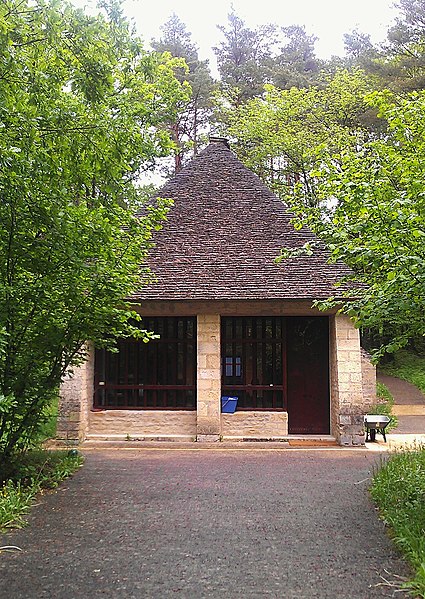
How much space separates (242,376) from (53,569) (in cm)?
879

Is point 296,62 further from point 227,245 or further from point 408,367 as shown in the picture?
point 227,245

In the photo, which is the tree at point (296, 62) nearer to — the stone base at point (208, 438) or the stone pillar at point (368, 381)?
the stone pillar at point (368, 381)

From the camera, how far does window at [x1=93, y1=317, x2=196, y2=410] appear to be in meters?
13.5

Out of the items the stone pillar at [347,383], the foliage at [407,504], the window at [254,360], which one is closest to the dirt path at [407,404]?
the stone pillar at [347,383]

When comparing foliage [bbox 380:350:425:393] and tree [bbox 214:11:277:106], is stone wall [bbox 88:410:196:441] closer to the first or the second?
foliage [bbox 380:350:425:393]

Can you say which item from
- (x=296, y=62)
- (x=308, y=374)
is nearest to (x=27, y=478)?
(x=308, y=374)

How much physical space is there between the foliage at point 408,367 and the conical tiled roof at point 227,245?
13.7 meters

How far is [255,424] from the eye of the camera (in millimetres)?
12914

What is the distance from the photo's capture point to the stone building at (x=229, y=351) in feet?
41.0

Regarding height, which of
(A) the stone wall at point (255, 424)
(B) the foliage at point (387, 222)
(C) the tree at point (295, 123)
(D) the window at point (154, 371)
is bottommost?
(A) the stone wall at point (255, 424)

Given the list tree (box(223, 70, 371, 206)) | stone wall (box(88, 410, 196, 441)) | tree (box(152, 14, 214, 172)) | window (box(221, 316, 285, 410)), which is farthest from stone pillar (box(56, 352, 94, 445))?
tree (box(152, 14, 214, 172))

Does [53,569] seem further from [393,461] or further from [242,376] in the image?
[242,376]

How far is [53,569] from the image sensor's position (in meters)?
5.02

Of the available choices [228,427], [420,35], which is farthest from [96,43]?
[420,35]
